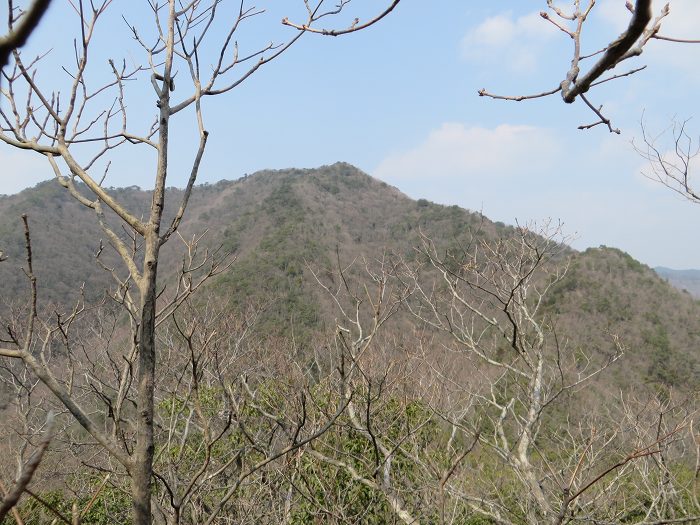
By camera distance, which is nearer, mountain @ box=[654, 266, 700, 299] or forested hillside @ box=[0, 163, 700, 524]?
forested hillside @ box=[0, 163, 700, 524]

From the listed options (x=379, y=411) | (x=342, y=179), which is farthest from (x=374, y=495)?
(x=342, y=179)

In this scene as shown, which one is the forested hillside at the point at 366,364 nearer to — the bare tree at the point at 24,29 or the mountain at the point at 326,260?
the mountain at the point at 326,260

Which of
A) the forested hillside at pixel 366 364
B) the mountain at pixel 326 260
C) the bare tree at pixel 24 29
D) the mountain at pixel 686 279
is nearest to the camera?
the bare tree at pixel 24 29

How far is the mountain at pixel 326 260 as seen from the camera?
67.1 ft

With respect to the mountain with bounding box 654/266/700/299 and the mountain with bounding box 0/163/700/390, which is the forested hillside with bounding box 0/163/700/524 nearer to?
the mountain with bounding box 0/163/700/390

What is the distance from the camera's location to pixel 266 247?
3020 centimetres

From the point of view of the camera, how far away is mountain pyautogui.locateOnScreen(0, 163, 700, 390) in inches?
805

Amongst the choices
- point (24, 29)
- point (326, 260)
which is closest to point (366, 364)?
point (24, 29)

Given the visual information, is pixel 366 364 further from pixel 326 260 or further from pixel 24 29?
pixel 326 260

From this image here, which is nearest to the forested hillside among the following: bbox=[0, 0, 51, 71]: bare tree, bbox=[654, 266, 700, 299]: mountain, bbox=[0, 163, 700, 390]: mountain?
bbox=[0, 163, 700, 390]: mountain

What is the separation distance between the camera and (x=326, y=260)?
97.8ft

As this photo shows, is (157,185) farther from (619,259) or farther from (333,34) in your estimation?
(619,259)

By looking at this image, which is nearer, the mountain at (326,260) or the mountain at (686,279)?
the mountain at (326,260)

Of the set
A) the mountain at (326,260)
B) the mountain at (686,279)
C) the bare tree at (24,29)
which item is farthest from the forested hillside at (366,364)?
the mountain at (686,279)
